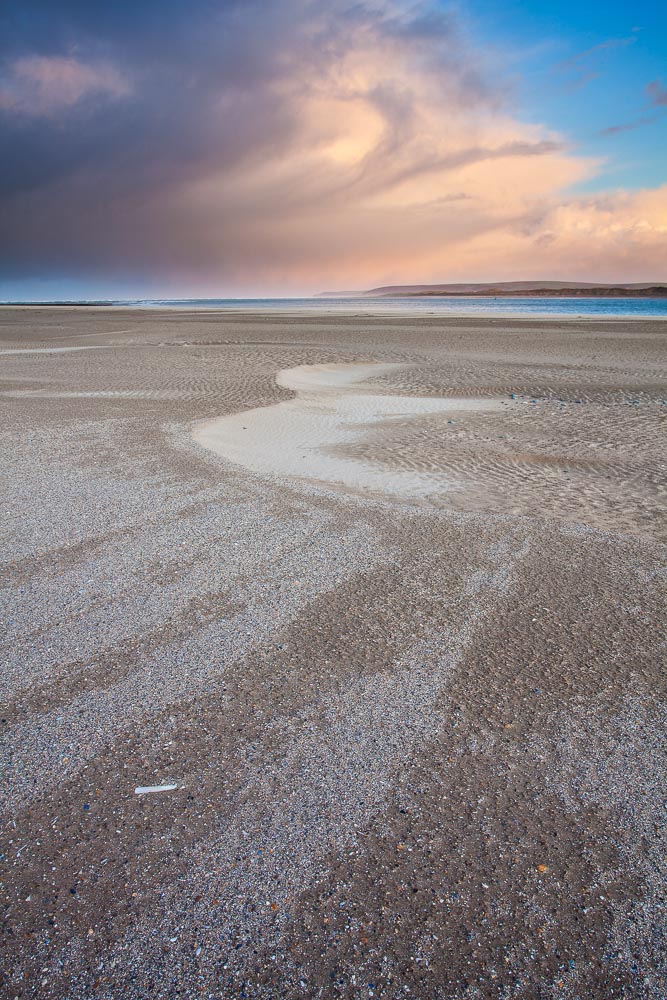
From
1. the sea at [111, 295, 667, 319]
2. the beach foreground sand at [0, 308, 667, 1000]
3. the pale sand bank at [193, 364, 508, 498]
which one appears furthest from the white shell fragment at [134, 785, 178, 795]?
the sea at [111, 295, 667, 319]

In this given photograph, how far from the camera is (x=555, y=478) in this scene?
6.62 meters

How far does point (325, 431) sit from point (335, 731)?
6409 mm

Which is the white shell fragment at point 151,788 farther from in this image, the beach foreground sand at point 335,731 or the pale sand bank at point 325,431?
the pale sand bank at point 325,431

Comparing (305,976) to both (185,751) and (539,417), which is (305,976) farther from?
(539,417)

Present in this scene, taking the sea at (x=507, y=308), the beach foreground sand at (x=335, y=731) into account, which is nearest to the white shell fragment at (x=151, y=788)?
the beach foreground sand at (x=335, y=731)

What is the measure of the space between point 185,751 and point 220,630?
1.00 m

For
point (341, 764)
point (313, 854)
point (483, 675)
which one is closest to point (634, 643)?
point (483, 675)

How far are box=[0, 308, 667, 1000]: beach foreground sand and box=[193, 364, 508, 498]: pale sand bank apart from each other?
0.11 m

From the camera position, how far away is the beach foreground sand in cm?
193

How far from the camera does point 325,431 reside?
8.95m

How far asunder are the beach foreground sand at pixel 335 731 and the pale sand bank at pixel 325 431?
11 centimetres

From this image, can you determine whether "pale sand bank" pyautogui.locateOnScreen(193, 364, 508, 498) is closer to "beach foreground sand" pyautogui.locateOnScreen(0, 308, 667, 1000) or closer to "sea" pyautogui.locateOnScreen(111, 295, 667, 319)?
"beach foreground sand" pyautogui.locateOnScreen(0, 308, 667, 1000)

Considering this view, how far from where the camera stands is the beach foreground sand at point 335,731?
193 cm

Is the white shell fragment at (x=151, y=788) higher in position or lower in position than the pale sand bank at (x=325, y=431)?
lower
